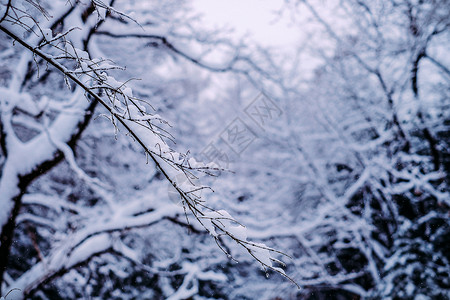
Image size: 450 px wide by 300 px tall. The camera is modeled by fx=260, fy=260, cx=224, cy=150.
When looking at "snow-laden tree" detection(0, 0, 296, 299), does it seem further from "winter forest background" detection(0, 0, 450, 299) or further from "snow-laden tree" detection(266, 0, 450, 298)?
"snow-laden tree" detection(266, 0, 450, 298)

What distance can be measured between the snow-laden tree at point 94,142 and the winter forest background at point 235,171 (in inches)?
1.0

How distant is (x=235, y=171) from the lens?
3.83 meters

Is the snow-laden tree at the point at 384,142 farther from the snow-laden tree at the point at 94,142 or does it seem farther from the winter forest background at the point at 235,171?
the snow-laden tree at the point at 94,142

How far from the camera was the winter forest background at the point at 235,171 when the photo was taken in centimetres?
273

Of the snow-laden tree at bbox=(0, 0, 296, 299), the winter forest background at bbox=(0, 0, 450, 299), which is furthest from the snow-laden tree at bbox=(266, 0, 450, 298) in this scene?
the snow-laden tree at bbox=(0, 0, 296, 299)

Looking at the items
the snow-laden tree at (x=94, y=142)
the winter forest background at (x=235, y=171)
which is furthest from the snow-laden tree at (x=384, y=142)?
the snow-laden tree at (x=94, y=142)

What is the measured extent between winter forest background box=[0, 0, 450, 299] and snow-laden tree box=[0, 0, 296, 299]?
0.03 m

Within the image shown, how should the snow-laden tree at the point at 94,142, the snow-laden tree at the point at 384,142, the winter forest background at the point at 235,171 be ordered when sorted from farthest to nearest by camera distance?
the snow-laden tree at the point at 384,142 < the winter forest background at the point at 235,171 < the snow-laden tree at the point at 94,142

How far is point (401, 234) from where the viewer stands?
14.3 ft

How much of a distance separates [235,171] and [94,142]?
3.18 m

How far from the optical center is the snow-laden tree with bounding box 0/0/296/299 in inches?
45.2

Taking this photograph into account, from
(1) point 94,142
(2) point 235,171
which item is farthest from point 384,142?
(1) point 94,142

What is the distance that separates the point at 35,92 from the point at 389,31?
6200mm

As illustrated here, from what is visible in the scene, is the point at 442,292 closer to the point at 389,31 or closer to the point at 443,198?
the point at 443,198
